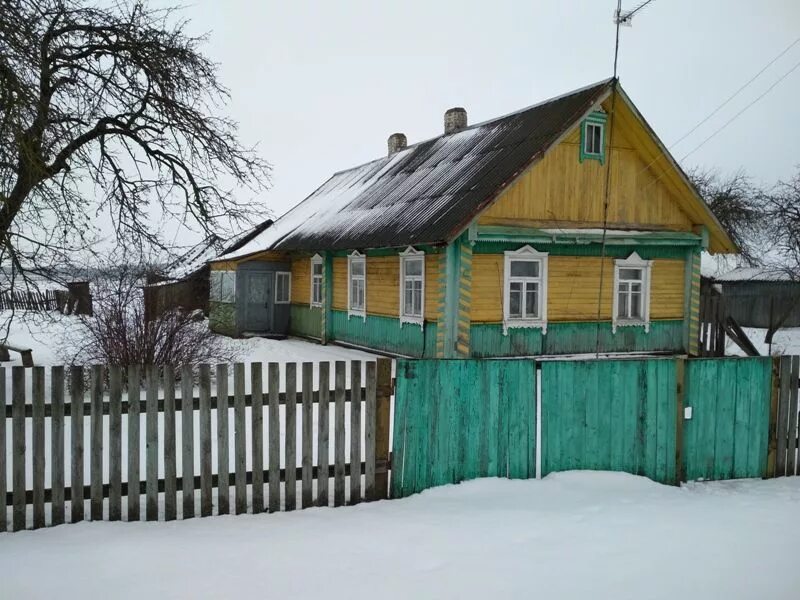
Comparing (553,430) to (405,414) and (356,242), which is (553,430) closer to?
(405,414)

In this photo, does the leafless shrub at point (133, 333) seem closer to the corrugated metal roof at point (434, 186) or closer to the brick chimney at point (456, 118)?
the corrugated metal roof at point (434, 186)

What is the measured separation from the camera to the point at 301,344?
60.8 feet

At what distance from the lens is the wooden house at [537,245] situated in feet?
43.8

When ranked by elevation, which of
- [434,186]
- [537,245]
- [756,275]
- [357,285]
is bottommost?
[357,285]

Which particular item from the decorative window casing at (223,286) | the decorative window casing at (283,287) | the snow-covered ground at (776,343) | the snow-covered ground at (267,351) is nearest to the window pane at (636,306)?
the snow-covered ground at (776,343)

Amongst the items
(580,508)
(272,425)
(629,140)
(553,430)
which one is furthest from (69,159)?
(629,140)

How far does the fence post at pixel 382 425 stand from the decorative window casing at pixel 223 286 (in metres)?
16.1

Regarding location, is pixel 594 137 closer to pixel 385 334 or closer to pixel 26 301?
pixel 385 334

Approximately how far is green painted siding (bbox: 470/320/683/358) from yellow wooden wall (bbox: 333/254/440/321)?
1134 mm

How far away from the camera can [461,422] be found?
18.0ft

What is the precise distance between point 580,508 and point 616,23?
7.01 meters

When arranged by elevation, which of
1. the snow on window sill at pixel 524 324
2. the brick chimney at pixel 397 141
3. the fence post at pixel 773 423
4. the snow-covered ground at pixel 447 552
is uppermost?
the brick chimney at pixel 397 141

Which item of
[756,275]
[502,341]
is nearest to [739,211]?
[756,275]

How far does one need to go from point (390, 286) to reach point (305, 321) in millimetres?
5429
